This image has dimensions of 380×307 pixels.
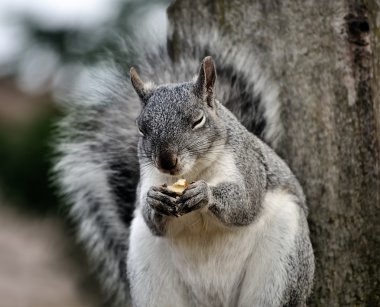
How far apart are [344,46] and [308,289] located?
0.87m

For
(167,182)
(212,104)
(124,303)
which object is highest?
(212,104)

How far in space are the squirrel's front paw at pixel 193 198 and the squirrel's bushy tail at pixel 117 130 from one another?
645mm

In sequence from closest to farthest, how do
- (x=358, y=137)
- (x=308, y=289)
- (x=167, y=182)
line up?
(x=167, y=182) < (x=308, y=289) < (x=358, y=137)

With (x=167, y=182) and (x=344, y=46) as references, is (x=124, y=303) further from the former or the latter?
(x=344, y=46)

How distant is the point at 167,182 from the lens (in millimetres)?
2186

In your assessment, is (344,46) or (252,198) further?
(344,46)

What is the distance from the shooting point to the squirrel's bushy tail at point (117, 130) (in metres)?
2.68

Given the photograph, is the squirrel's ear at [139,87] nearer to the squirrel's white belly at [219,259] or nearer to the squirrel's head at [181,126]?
the squirrel's head at [181,126]

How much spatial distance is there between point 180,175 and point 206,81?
11.6 inches

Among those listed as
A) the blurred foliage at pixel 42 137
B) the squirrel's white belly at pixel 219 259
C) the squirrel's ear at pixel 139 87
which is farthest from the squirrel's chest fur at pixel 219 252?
the blurred foliage at pixel 42 137

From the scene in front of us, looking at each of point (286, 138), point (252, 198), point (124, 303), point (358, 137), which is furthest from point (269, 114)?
point (124, 303)

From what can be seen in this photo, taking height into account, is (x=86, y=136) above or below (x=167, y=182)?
below

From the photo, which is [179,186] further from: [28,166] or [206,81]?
[28,166]

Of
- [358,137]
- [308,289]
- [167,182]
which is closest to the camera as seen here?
[167,182]
